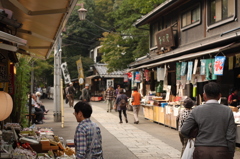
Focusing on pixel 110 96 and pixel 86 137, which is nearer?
pixel 86 137

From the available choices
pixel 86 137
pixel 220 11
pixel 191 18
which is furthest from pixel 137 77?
pixel 86 137

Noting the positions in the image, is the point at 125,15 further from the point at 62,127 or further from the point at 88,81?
the point at 88,81

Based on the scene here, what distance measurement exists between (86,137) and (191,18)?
14.7m

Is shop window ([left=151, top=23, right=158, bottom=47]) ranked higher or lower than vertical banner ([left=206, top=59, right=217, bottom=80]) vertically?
higher

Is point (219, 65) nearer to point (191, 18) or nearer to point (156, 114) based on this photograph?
point (191, 18)

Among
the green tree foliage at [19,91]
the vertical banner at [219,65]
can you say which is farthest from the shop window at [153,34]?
the green tree foliage at [19,91]

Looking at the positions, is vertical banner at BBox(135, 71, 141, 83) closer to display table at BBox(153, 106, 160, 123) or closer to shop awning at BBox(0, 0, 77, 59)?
display table at BBox(153, 106, 160, 123)

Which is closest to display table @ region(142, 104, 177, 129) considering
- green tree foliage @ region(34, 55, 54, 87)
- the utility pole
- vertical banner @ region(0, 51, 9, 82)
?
the utility pole

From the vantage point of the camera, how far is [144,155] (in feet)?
33.9

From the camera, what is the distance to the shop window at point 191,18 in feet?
58.3

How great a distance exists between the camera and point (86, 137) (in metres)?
4.89

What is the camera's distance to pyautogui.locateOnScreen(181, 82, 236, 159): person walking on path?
448cm

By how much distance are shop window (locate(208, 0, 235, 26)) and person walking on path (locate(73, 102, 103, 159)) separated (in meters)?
10.7

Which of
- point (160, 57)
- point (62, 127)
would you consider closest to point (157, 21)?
point (160, 57)
